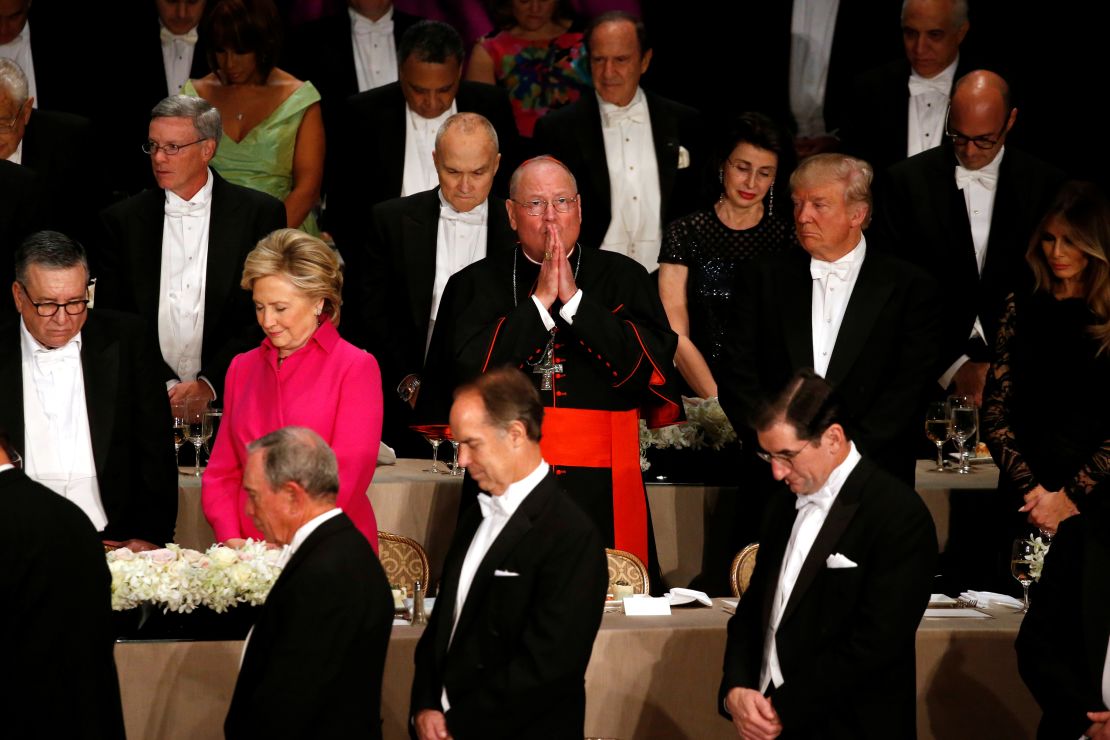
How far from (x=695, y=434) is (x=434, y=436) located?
3.49ft

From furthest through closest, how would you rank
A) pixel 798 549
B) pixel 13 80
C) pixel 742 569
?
pixel 13 80
pixel 742 569
pixel 798 549

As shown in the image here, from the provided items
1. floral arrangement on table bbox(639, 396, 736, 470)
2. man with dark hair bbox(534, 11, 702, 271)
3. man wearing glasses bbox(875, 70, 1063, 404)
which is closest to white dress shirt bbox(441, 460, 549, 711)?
floral arrangement on table bbox(639, 396, 736, 470)

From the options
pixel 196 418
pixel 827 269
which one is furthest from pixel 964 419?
pixel 196 418

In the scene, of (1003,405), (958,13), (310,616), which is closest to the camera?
(310,616)

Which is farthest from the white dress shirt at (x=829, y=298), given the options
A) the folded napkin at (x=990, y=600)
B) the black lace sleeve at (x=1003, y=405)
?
the folded napkin at (x=990, y=600)

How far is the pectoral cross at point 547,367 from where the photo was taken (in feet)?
16.6

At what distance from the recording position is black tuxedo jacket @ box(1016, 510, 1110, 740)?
3887 mm

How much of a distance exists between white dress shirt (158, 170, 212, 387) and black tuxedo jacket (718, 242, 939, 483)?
1947mm

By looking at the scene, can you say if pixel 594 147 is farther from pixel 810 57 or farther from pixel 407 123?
pixel 810 57

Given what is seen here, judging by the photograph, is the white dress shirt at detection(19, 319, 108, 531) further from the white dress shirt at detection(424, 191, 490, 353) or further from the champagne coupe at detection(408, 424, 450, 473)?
the white dress shirt at detection(424, 191, 490, 353)

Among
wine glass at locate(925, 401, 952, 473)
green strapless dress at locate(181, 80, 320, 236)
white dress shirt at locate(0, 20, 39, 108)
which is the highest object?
white dress shirt at locate(0, 20, 39, 108)

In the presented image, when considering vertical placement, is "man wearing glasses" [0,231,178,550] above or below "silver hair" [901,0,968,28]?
below

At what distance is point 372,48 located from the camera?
735cm

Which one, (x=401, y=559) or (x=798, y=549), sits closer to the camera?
(x=798, y=549)
